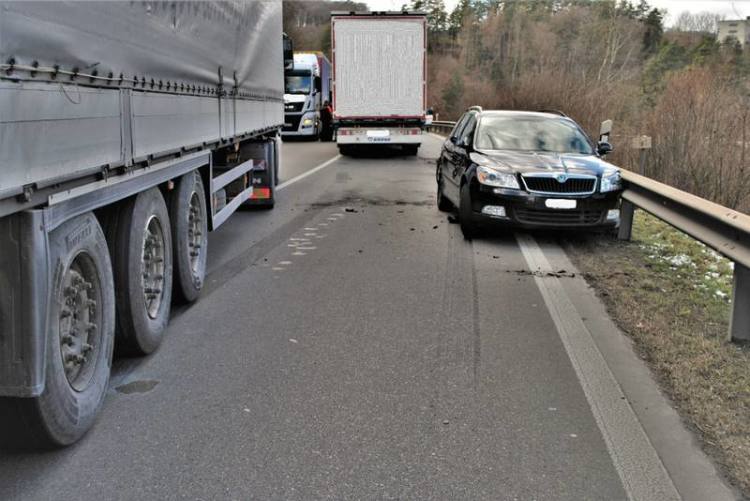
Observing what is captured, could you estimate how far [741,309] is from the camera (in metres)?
5.21

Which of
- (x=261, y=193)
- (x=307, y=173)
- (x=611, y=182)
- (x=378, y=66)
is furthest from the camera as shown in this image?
(x=378, y=66)

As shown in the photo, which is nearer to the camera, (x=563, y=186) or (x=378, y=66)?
(x=563, y=186)

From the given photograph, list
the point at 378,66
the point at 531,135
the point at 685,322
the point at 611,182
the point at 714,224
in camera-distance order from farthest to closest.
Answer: the point at 378,66
the point at 531,135
the point at 611,182
the point at 714,224
the point at 685,322

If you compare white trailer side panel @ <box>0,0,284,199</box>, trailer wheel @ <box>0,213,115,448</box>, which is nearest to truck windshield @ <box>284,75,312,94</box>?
white trailer side panel @ <box>0,0,284,199</box>

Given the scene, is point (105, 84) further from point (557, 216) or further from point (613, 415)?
point (557, 216)

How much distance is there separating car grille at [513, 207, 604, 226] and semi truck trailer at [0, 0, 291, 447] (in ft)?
13.6

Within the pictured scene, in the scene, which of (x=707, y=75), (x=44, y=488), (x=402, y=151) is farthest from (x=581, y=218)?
(x=402, y=151)

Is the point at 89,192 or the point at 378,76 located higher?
the point at 378,76

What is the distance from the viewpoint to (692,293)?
21.9 ft

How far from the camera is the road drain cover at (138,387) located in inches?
172

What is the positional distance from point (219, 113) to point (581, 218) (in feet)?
14.6

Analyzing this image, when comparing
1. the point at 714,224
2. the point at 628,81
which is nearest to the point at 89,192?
the point at 714,224

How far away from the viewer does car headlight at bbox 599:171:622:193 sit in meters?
9.01

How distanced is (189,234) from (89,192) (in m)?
2.68
